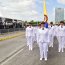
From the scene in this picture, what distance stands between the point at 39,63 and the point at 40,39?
1.43m

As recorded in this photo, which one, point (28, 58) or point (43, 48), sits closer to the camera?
point (43, 48)

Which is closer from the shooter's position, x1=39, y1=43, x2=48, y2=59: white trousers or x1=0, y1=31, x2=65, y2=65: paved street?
x1=0, y1=31, x2=65, y2=65: paved street

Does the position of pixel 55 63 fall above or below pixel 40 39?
below

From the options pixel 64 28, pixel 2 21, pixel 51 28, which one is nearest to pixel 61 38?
pixel 64 28

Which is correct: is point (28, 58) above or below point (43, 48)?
below

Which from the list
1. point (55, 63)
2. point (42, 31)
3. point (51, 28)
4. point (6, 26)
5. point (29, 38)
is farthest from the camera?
point (6, 26)

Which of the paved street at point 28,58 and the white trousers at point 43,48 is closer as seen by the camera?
the paved street at point 28,58

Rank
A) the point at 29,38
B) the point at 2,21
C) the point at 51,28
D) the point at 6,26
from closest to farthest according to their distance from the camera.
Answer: the point at 29,38 < the point at 51,28 < the point at 2,21 < the point at 6,26

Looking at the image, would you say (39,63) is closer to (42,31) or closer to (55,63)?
(55,63)

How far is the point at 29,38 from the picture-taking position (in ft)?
64.4

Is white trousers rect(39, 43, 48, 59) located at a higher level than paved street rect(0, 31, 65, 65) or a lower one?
higher

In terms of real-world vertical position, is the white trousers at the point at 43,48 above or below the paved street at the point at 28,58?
above

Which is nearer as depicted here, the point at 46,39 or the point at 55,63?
the point at 55,63

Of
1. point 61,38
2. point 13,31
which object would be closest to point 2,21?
point 13,31
